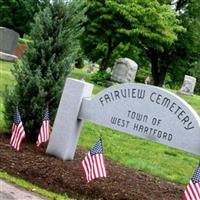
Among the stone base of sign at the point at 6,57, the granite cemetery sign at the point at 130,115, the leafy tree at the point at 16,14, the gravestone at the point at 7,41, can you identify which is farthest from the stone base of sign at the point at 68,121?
the leafy tree at the point at 16,14

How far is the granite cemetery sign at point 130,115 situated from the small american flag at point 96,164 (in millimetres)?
729

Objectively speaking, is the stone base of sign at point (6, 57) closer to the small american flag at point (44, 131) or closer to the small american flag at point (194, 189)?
the small american flag at point (44, 131)

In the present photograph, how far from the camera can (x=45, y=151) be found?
8367 millimetres

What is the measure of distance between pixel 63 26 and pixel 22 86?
48.9 inches

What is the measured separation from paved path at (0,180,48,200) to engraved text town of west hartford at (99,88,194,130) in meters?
2.12

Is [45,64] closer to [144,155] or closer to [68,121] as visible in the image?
[68,121]

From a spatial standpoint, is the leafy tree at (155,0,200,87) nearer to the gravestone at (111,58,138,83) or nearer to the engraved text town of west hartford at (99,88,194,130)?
the gravestone at (111,58,138,83)

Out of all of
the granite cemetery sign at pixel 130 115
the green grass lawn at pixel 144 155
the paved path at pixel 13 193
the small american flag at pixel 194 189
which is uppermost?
the granite cemetery sign at pixel 130 115

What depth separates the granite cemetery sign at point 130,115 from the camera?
693cm

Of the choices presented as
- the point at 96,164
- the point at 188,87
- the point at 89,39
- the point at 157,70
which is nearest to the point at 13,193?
the point at 96,164

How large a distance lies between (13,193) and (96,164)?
4.28 ft

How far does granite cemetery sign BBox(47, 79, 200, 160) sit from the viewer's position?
6930 millimetres

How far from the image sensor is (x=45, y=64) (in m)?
8.86

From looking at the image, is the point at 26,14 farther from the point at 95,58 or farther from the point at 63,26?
the point at 63,26
